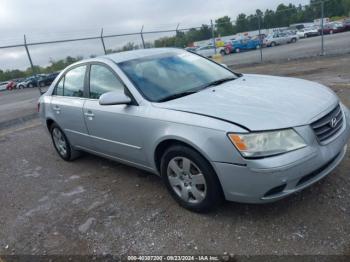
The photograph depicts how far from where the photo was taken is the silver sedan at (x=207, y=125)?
9.12ft

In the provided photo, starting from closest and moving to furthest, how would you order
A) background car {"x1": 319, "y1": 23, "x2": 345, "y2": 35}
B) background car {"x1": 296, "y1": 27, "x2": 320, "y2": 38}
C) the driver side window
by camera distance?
the driver side window
background car {"x1": 319, "y1": 23, "x2": 345, "y2": 35}
background car {"x1": 296, "y1": 27, "x2": 320, "y2": 38}

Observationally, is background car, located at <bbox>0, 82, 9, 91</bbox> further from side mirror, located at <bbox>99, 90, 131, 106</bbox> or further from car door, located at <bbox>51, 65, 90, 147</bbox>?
side mirror, located at <bbox>99, 90, 131, 106</bbox>

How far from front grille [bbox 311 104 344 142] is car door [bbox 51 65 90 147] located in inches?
114

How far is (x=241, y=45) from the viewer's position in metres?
37.4

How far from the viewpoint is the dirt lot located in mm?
2908

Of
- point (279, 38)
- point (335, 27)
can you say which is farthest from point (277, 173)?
point (335, 27)

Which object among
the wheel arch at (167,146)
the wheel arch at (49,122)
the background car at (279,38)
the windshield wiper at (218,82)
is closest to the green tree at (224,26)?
the background car at (279,38)

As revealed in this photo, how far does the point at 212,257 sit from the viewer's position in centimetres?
280

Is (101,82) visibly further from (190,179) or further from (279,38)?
(279,38)

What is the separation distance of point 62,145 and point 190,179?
2.99 m

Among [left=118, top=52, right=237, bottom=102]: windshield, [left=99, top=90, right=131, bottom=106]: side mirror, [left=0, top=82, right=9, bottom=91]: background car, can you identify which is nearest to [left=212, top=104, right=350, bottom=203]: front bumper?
[left=118, top=52, right=237, bottom=102]: windshield

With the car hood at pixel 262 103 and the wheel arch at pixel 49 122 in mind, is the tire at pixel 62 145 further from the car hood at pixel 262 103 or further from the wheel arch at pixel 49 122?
the car hood at pixel 262 103

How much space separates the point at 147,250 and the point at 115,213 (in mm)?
825

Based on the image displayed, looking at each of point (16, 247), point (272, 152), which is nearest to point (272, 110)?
point (272, 152)
